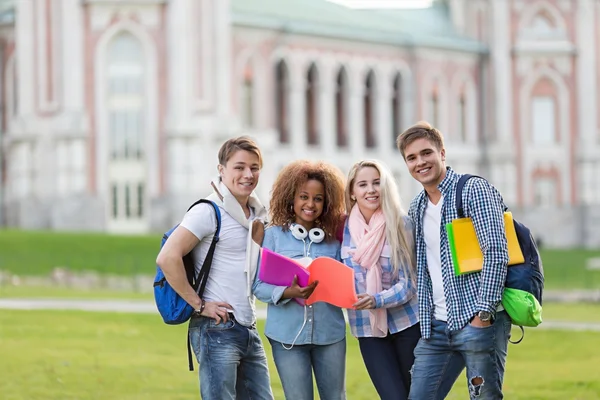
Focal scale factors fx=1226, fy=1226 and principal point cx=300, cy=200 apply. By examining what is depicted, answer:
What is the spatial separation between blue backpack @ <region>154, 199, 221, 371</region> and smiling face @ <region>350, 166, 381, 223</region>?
0.99 m

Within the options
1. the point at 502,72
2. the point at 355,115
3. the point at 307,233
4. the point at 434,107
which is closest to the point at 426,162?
the point at 307,233

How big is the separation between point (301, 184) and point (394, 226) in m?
0.70

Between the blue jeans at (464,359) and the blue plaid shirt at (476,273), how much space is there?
3.5 inches

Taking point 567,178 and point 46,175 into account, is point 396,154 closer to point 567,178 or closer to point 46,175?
point 567,178

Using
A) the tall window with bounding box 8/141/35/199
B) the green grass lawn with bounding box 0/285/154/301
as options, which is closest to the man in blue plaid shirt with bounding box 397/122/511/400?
the green grass lawn with bounding box 0/285/154/301

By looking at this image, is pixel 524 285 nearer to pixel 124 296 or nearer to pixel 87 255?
pixel 124 296

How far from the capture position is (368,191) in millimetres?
8500

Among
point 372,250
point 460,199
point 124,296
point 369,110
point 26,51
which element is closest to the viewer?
point 460,199

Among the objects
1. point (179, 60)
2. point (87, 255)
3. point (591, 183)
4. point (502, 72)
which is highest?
point (502, 72)

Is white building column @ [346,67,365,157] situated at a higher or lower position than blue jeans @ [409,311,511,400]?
higher

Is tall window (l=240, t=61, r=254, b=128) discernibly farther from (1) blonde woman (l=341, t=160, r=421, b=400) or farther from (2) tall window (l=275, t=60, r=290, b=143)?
(1) blonde woman (l=341, t=160, r=421, b=400)

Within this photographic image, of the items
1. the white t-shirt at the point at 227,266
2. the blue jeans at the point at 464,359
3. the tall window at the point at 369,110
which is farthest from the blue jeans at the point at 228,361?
the tall window at the point at 369,110

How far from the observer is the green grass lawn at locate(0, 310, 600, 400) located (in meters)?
13.2

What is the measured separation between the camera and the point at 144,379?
14.0m
